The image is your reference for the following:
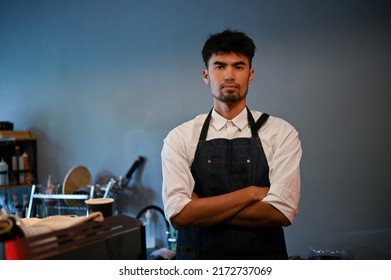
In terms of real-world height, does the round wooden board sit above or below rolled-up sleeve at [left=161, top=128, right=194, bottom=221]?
below

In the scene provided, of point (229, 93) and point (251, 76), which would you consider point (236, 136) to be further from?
point (251, 76)

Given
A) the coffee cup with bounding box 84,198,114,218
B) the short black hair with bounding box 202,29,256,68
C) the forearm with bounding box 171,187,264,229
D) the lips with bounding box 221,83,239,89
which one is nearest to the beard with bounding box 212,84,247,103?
the lips with bounding box 221,83,239,89

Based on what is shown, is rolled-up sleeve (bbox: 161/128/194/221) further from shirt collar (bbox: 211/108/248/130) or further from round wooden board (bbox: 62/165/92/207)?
round wooden board (bbox: 62/165/92/207)

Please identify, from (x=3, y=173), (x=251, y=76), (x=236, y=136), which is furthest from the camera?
(x=3, y=173)

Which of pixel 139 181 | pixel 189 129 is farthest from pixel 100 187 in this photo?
pixel 189 129

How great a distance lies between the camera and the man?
1.08 m

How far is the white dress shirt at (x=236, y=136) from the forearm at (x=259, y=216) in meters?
0.02

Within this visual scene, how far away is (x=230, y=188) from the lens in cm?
115

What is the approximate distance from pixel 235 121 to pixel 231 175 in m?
0.22

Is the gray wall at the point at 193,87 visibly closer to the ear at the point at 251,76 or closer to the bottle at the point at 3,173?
the ear at the point at 251,76

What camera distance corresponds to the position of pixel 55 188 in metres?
2.27

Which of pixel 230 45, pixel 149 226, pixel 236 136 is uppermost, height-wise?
pixel 230 45

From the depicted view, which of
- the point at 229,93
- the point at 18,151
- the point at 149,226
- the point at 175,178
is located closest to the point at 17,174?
the point at 18,151
